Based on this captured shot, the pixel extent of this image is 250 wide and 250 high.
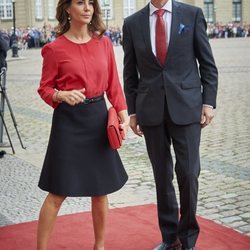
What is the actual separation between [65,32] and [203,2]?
7680cm

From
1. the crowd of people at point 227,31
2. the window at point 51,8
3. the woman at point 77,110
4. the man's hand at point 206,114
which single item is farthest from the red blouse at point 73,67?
the crowd of people at point 227,31

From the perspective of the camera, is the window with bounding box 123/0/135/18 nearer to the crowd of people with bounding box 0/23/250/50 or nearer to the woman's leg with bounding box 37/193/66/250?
the crowd of people with bounding box 0/23/250/50

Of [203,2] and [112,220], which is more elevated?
[203,2]

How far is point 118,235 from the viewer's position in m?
4.88

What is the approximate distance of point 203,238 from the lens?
4.77 m

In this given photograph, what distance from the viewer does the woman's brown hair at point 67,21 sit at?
3930 mm

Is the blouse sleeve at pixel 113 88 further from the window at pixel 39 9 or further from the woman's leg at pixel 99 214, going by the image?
the window at pixel 39 9

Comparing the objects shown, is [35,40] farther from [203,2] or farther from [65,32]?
[65,32]

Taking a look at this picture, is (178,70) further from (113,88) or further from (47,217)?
(47,217)

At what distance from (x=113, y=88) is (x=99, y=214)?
87 centimetres

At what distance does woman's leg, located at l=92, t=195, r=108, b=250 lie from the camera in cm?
408

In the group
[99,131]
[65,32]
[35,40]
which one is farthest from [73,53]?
[35,40]

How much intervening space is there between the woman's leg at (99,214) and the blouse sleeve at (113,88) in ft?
2.05

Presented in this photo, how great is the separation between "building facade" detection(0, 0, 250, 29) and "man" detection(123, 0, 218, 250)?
36.0 meters
